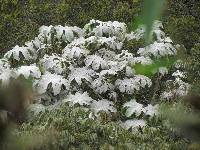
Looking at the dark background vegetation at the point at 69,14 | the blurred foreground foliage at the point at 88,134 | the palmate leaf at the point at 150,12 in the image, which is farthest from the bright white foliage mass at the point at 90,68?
the palmate leaf at the point at 150,12

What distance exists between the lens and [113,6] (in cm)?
913

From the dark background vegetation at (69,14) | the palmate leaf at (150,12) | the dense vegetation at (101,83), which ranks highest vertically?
the dark background vegetation at (69,14)

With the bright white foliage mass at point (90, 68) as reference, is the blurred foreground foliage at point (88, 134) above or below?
below

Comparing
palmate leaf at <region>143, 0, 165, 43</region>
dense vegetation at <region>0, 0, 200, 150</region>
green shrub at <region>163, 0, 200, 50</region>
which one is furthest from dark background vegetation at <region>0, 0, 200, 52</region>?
palmate leaf at <region>143, 0, 165, 43</region>

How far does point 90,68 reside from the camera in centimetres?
587

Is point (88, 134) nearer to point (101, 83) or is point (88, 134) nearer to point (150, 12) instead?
point (101, 83)

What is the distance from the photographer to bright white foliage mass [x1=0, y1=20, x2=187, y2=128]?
5.53 metres

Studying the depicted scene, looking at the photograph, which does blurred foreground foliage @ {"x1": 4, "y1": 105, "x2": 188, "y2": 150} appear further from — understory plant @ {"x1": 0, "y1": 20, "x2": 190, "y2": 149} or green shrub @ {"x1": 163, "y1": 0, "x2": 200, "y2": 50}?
green shrub @ {"x1": 163, "y1": 0, "x2": 200, "y2": 50}

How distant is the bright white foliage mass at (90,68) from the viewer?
5.53 meters

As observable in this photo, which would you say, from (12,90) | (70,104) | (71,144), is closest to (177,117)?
(12,90)

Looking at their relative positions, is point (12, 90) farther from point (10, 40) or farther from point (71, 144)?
point (10, 40)

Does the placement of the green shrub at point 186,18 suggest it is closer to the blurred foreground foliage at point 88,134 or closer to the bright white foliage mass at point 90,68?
the bright white foliage mass at point 90,68

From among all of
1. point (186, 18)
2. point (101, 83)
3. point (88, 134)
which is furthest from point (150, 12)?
point (186, 18)

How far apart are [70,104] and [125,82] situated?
701 millimetres
